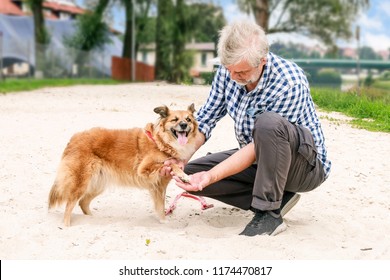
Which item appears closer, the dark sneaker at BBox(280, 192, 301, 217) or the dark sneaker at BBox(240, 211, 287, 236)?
the dark sneaker at BBox(240, 211, 287, 236)

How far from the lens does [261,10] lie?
939 inches

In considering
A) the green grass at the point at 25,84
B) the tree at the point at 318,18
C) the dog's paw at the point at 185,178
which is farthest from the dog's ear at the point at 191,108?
the tree at the point at 318,18

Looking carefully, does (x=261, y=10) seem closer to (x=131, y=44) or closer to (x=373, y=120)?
(x=373, y=120)

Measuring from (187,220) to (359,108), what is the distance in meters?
7.81

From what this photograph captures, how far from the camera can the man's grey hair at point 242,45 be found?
411 cm

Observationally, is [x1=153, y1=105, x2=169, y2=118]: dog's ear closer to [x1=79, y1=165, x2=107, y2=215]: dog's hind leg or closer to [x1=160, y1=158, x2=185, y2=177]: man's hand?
[x1=160, y1=158, x2=185, y2=177]: man's hand

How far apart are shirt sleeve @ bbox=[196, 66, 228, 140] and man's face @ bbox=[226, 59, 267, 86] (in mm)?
434

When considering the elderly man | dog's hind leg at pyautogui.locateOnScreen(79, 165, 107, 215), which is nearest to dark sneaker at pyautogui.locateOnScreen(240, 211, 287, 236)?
the elderly man

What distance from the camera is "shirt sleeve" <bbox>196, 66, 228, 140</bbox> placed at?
188 inches

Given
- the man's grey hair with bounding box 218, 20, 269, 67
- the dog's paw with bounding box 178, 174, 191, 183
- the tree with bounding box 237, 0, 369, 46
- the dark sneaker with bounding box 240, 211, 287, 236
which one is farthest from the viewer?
the tree with bounding box 237, 0, 369, 46

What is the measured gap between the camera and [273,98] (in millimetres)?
4430

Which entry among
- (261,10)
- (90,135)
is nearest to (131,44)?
(261,10)

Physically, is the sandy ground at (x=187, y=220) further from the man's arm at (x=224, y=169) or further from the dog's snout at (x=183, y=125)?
the dog's snout at (x=183, y=125)

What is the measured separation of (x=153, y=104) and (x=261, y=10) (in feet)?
37.1
